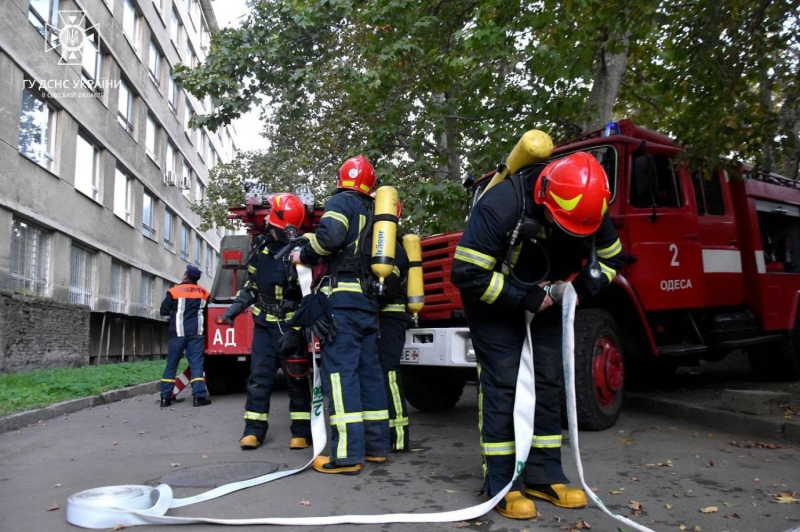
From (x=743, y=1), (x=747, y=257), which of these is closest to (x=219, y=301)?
(x=747, y=257)

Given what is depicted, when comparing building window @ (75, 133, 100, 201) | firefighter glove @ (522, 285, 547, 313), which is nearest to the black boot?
firefighter glove @ (522, 285, 547, 313)

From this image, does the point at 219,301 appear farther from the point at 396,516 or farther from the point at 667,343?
the point at 396,516

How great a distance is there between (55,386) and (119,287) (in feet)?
43.1

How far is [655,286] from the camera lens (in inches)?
250

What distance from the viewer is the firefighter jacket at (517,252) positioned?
12.1 feet

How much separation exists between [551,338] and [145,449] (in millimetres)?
3720

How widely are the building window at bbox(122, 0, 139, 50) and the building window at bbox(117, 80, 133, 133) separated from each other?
159cm

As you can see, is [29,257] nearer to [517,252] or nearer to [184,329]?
[184,329]

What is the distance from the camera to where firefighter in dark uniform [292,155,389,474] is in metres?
4.66

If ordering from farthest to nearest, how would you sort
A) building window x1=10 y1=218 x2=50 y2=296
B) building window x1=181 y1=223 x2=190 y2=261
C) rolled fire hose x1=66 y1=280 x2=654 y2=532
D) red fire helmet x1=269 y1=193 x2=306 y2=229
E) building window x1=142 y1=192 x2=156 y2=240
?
1. building window x1=181 y1=223 x2=190 y2=261
2. building window x1=142 y1=192 x2=156 y2=240
3. building window x1=10 y1=218 x2=50 y2=296
4. red fire helmet x1=269 y1=193 x2=306 y2=229
5. rolled fire hose x1=66 y1=280 x2=654 y2=532

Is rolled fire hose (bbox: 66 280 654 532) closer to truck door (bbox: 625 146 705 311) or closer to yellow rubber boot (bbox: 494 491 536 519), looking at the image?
yellow rubber boot (bbox: 494 491 536 519)

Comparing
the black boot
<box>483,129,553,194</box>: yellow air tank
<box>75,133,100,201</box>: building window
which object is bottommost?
the black boot

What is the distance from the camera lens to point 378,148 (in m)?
13.3

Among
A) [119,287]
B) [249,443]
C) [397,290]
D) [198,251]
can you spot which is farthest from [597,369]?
[198,251]
